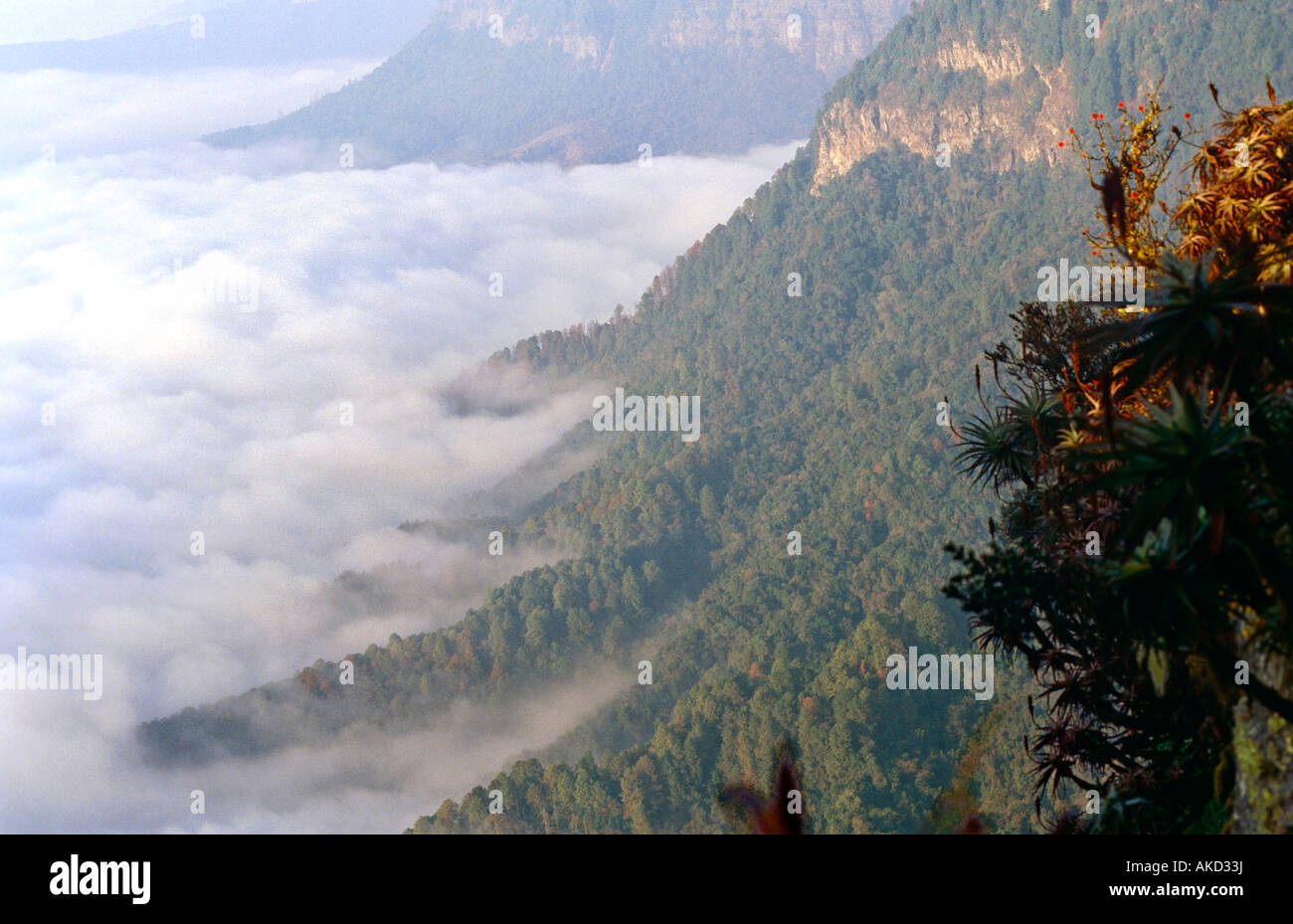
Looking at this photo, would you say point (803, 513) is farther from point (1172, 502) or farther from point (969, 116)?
point (1172, 502)

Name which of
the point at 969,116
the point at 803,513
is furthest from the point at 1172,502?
the point at 969,116

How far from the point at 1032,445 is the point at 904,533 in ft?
290

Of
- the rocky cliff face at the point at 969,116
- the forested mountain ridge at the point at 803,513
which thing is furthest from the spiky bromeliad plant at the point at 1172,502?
the rocky cliff face at the point at 969,116

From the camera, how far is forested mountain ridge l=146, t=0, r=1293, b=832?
249 ft

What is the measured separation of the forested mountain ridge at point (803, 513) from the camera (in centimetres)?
7594

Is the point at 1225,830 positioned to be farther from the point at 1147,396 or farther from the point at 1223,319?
the point at 1147,396

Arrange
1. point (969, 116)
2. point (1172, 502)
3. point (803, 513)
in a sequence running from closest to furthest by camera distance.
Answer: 1. point (1172, 502)
2. point (803, 513)
3. point (969, 116)

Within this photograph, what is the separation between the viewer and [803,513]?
395 feet

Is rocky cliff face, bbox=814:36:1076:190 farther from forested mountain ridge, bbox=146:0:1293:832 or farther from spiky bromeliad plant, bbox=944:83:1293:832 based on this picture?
spiky bromeliad plant, bbox=944:83:1293:832

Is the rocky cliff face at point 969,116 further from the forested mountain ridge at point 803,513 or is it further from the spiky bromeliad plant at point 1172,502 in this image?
the spiky bromeliad plant at point 1172,502

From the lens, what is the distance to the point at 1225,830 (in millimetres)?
10055

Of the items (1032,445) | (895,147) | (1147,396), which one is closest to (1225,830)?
(1147,396)

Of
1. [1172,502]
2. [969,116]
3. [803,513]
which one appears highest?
[969,116]

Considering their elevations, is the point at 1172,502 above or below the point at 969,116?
below
